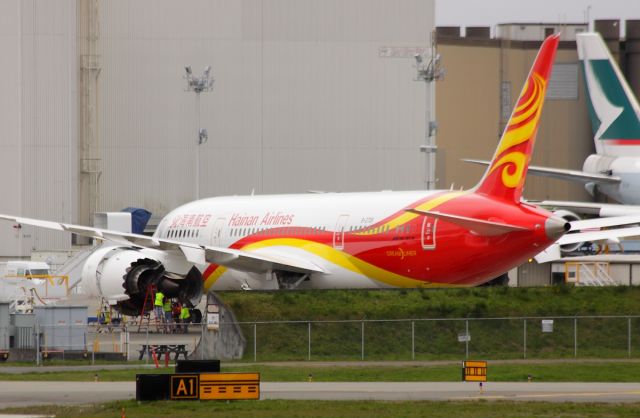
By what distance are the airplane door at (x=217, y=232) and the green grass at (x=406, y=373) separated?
41.5ft

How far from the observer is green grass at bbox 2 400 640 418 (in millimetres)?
20094

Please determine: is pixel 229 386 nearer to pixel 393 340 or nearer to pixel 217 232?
pixel 393 340

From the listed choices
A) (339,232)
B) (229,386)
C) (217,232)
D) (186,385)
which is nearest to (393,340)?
(339,232)

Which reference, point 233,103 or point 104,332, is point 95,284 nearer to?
point 104,332

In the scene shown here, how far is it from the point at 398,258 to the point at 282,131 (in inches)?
1701

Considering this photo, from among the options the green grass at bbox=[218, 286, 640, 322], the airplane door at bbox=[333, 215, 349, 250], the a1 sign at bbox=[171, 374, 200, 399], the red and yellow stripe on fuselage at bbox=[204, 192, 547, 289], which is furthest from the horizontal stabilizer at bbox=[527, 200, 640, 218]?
the a1 sign at bbox=[171, 374, 200, 399]

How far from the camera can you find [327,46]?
7919cm

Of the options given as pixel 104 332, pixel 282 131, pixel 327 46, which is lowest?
pixel 104 332

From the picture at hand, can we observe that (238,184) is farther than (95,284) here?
Yes

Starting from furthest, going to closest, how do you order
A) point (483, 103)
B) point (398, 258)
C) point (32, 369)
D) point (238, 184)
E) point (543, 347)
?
point (483, 103) → point (238, 184) → point (398, 258) → point (543, 347) → point (32, 369)

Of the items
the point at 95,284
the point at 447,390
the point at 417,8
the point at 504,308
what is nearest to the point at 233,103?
the point at 417,8

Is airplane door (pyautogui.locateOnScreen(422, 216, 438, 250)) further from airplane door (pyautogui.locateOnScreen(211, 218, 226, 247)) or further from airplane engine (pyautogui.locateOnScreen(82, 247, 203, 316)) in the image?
airplane door (pyautogui.locateOnScreen(211, 218, 226, 247))

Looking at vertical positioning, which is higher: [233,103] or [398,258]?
[233,103]

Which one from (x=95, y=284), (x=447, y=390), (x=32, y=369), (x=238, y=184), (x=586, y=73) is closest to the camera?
(x=447, y=390)
